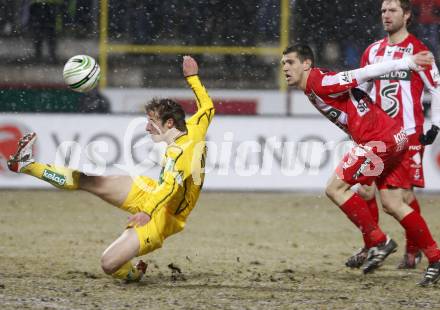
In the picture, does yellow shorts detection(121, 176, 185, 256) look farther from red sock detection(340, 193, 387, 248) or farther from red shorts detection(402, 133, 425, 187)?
red shorts detection(402, 133, 425, 187)

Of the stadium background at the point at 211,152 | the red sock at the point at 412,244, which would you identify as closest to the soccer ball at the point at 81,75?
the stadium background at the point at 211,152

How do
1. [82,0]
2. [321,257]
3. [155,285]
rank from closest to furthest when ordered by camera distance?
[155,285] → [321,257] → [82,0]

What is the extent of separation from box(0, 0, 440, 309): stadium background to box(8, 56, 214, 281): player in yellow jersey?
0.28 meters

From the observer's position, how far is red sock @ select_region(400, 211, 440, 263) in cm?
690

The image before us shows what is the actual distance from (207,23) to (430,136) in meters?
8.41

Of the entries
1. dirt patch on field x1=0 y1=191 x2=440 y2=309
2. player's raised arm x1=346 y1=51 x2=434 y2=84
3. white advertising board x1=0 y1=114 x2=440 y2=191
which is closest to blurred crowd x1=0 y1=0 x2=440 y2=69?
white advertising board x1=0 y1=114 x2=440 y2=191

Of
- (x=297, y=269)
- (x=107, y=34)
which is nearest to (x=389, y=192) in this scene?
(x=297, y=269)

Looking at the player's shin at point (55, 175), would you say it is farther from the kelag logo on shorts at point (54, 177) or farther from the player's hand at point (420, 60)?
the player's hand at point (420, 60)

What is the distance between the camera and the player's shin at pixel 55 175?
6.93 m

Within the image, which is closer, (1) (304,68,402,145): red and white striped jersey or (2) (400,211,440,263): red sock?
(2) (400,211,440,263): red sock

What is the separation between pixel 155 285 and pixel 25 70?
365 inches

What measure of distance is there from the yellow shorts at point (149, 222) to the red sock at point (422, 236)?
1.65 meters

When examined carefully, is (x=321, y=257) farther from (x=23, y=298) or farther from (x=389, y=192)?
(x=23, y=298)

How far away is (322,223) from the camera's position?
1041 centimetres
